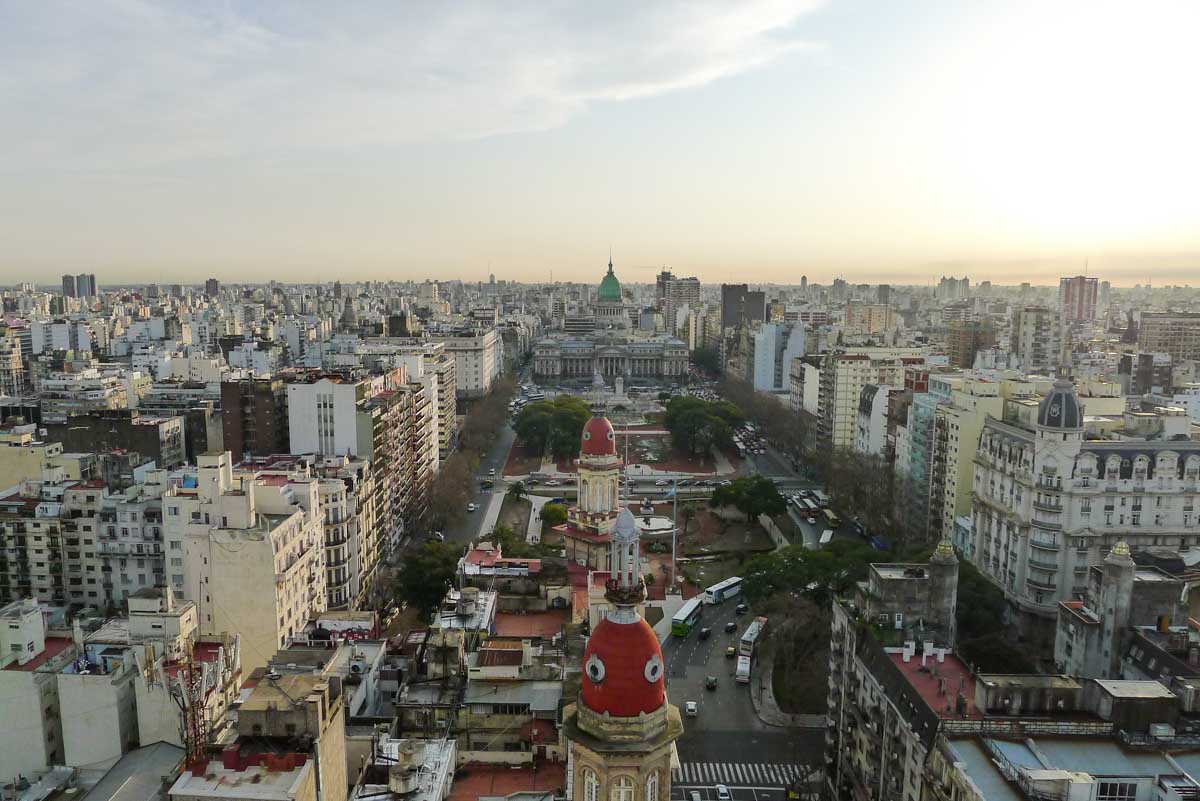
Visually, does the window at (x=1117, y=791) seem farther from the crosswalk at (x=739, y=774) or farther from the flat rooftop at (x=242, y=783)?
the flat rooftop at (x=242, y=783)

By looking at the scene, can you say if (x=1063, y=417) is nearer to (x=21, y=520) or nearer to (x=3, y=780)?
(x=3, y=780)

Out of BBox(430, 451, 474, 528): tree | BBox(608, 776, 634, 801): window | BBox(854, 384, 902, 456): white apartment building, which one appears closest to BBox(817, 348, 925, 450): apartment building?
BBox(854, 384, 902, 456): white apartment building

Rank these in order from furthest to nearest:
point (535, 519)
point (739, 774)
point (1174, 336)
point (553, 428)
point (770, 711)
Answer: point (1174, 336) < point (553, 428) < point (535, 519) < point (770, 711) < point (739, 774)

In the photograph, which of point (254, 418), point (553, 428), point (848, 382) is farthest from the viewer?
point (553, 428)

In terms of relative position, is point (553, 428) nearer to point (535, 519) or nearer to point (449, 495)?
point (535, 519)

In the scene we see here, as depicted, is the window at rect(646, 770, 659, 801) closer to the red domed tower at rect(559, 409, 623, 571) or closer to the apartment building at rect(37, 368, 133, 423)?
the red domed tower at rect(559, 409, 623, 571)

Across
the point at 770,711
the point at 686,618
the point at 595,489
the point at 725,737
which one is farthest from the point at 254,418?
the point at 770,711

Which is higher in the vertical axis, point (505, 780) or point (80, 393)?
point (80, 393)
